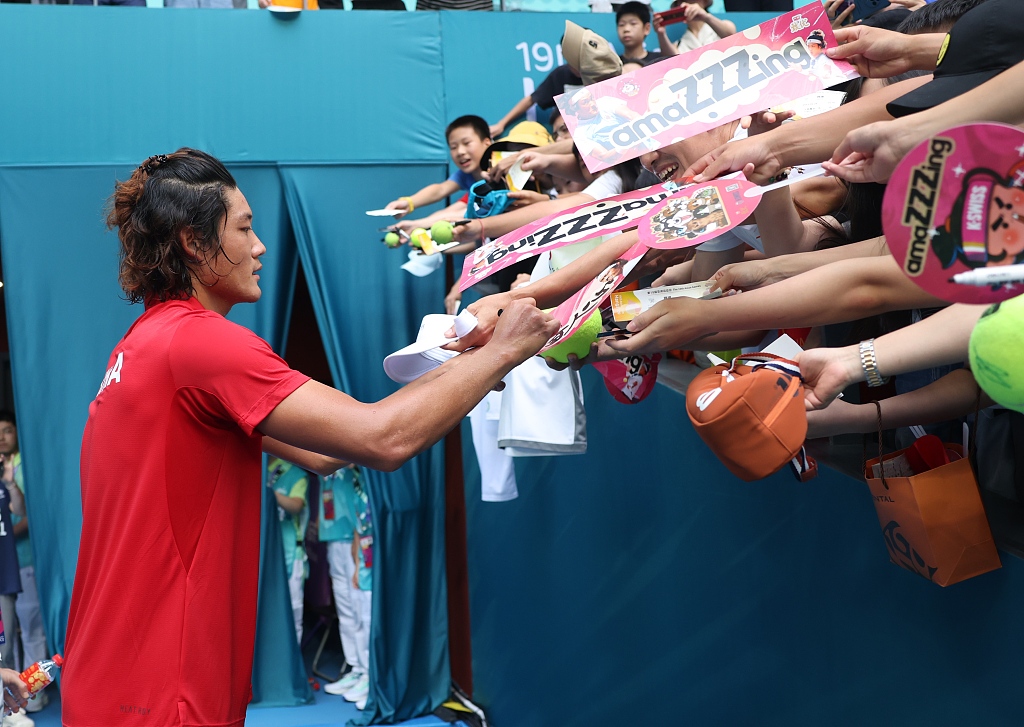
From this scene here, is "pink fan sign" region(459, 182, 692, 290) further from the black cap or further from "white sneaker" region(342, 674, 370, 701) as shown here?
"white sneaker" region(342, 674, 370, 701)

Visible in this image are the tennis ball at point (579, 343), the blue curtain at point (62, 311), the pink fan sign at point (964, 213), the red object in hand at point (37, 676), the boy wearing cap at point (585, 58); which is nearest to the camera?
the pink fan sign at point (964, 213)

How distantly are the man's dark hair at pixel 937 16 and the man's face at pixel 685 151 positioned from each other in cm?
30

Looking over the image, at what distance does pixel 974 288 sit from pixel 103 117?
3.86 m

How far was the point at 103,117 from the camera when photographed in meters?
3.94

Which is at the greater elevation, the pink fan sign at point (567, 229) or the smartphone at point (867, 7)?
the smartphone at point (867, 7)

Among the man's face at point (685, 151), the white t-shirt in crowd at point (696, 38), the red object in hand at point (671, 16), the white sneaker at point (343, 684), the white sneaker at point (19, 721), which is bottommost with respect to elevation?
the white sneaker at point (343, 684)

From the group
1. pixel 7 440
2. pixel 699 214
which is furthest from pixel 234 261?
pixel 7 440

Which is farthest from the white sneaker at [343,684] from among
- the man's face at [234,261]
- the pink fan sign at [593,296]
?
the pink fan sign at [593,296]

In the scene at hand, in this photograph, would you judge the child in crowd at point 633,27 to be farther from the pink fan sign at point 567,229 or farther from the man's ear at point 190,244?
the man's ear at point 190,244

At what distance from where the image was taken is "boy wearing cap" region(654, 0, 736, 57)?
3.72 m

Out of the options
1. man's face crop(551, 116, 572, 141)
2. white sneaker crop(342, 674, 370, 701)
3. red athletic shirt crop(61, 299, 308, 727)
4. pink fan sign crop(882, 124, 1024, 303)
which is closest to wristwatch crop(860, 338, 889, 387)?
pink fan sign crop(882, 124, 1024, 303)

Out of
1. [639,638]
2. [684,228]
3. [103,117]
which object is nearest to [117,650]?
[684,228]

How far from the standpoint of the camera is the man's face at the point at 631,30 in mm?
3949

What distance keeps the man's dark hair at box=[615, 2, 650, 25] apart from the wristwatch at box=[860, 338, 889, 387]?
3.16 meters
